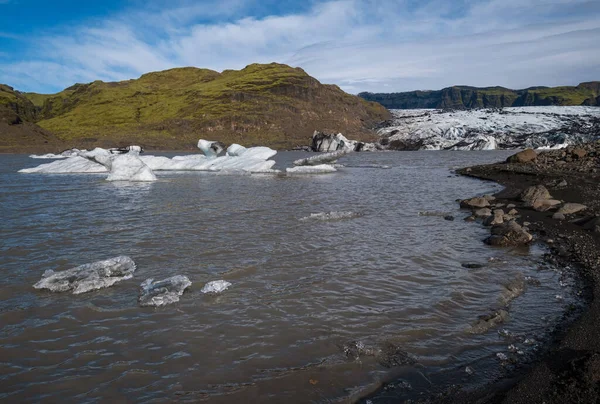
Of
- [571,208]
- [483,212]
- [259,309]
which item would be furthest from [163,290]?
[571,208]

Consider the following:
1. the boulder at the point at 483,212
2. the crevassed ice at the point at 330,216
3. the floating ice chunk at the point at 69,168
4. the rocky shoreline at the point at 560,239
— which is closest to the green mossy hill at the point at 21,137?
the floating ice chunk at the point at 69,168

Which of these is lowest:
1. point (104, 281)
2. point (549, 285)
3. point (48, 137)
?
point (549, 285)

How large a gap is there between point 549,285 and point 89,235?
39.3ft

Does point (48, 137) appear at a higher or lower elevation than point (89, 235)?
higher

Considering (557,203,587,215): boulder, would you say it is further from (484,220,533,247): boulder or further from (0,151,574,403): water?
(484,220,533,247): boulder

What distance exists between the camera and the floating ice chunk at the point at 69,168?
35.2 m

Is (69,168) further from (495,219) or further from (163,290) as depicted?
(495,219)

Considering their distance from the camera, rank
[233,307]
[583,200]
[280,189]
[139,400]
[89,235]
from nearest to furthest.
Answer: [139,400], [233,307], [89,235], [583,200], [280,189]

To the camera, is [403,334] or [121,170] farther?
[121,170]

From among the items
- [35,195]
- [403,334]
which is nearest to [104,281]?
[403,334]

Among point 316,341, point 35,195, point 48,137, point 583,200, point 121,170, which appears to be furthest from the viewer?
point 48,137

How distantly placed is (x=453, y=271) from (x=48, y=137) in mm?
99872

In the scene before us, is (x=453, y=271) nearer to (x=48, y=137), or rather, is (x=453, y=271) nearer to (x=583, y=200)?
(x=583, y=200)

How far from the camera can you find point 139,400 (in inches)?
166
